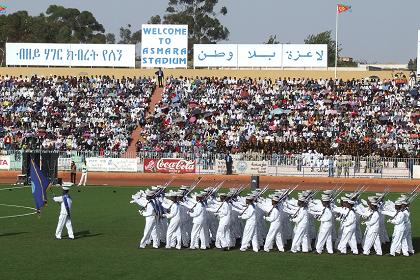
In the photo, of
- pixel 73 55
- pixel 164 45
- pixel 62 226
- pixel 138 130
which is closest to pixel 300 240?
pixel 62 226

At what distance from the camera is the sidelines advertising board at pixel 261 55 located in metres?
70.4

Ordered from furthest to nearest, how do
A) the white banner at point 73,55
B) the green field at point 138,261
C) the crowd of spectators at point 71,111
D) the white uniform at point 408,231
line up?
the white banner at point 73,55 < the crowd of spectators at point 71,111 < the white uniform at point 408,231 < the green field at point 138,261

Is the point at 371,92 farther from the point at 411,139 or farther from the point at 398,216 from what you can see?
the point at 398,216

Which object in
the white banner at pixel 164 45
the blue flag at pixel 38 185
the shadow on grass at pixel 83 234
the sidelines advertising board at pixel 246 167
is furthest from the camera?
the white banner at pixel 164 45

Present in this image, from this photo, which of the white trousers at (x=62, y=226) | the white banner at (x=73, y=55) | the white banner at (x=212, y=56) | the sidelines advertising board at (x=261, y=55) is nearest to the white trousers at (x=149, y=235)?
the white trousers at (x=62, y=226)

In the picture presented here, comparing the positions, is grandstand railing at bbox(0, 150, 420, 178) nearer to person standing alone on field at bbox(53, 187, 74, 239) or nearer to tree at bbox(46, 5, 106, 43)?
person standing alone on field at bbox(53, 187, 74, 239)

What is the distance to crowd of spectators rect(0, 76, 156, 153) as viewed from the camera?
5766 cm

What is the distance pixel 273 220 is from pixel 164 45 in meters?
46.8

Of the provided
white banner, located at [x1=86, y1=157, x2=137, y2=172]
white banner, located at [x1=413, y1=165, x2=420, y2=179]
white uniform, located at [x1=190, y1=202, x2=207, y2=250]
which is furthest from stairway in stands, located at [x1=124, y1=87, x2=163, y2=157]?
white uniform, located at [x1=190, y1=202, x2=207, y2=250]

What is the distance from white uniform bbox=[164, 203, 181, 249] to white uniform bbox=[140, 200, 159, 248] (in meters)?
0.37

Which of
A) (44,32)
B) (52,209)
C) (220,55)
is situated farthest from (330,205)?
(44,32)

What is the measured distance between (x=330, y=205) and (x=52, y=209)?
546 inches

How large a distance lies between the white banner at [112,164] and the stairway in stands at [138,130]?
497 millimetres

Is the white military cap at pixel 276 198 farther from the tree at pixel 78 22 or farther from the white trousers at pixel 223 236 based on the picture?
the tree at pixel 78 22
